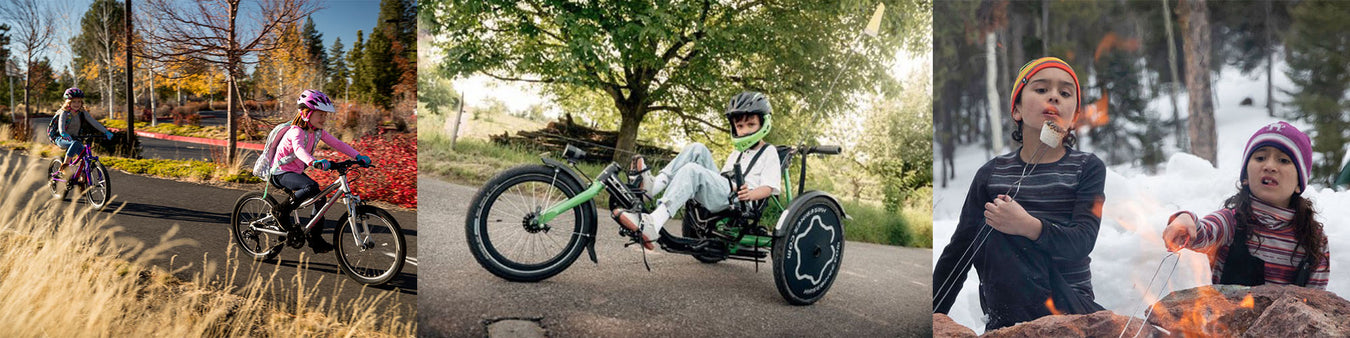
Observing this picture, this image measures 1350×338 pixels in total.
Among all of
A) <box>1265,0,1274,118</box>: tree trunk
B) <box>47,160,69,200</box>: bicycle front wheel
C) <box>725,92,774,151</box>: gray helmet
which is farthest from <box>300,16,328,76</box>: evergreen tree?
<box>1265,0,1274,118</box>: tree trunk

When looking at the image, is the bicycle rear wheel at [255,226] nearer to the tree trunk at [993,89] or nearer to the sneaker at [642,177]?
the sneaker at [642,177]

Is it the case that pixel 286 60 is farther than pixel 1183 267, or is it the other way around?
pixel 286 60

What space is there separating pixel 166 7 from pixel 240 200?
118 centimetres

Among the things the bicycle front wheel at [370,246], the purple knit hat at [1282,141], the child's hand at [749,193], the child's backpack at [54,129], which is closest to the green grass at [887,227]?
the child's hand at [749,193]

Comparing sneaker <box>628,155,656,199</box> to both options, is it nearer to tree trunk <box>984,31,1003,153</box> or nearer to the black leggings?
the black leggings

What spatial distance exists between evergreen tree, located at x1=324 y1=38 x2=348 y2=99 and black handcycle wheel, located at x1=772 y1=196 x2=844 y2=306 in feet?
8.72

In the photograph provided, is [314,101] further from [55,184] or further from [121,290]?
[55,184]

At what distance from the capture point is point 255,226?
4.44 metres

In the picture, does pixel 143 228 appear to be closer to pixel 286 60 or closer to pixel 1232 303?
pixel 286 60

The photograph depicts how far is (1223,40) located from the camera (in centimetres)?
409

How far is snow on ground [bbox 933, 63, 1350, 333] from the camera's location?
3967 mm

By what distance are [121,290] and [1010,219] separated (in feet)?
15.9

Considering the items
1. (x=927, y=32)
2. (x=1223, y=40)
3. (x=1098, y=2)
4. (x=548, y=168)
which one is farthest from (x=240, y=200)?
(x=1223, y=40)

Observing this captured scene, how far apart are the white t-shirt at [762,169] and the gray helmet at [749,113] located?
6cm
